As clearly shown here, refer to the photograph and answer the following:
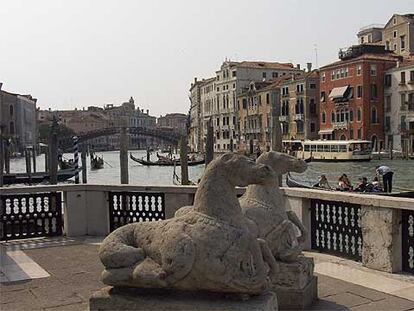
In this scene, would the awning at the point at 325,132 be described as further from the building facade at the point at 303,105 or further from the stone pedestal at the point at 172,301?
the stone pedestal at the point at 172,301

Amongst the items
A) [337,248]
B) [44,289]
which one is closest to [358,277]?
[337,248]

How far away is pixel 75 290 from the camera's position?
5.46 m

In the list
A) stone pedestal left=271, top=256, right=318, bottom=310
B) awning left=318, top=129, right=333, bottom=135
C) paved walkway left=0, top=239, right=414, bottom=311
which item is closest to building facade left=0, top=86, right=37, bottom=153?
awning left=318, top=129, right=333, bottom=135

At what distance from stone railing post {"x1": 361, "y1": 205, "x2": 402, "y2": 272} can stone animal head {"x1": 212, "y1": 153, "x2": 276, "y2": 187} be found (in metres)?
2.63

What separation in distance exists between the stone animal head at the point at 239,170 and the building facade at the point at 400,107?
53667 millimetres

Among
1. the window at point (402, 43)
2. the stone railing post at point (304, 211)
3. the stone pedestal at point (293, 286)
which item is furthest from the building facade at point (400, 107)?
the stone pedestal at point (293, 286)

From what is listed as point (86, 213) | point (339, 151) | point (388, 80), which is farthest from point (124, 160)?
point (388, 80)

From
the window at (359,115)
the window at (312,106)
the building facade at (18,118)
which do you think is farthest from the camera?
the building facade at (18,118)

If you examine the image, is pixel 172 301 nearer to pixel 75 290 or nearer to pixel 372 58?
pixel 75 290

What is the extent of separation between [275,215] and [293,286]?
633mm

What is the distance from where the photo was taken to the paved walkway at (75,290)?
16.1 feet

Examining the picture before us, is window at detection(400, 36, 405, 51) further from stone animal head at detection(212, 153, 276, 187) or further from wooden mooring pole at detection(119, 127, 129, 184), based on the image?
stone animal head at detection(212, 153, 276, 187)

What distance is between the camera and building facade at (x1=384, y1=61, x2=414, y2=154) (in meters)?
55.1

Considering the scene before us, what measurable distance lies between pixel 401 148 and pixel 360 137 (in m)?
4.51
